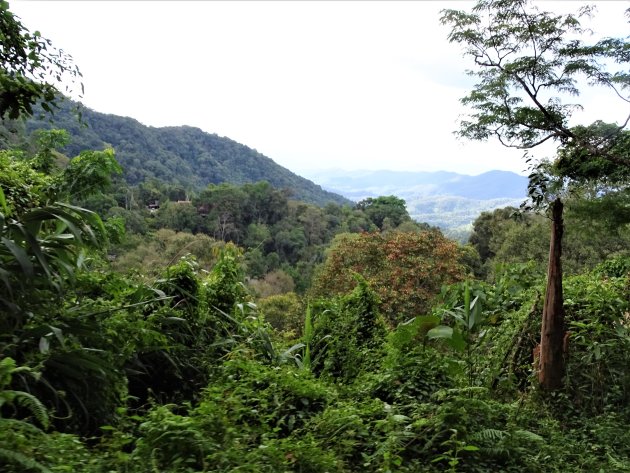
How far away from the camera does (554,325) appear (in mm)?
4262

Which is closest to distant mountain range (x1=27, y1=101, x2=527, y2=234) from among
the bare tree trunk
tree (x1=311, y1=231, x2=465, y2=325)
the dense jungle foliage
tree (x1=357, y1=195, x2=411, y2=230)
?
tree (x1=357, y1=195, x2=411, y2=230)

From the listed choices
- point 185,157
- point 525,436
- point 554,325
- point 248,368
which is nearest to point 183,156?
point 185,157

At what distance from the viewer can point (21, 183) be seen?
12.8 feet

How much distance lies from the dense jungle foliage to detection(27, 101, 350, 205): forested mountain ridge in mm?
44655

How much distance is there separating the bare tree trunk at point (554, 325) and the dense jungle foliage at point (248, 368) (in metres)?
0.12

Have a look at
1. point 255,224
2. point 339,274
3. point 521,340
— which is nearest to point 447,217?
point 255,224

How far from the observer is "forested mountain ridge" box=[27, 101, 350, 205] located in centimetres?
5741

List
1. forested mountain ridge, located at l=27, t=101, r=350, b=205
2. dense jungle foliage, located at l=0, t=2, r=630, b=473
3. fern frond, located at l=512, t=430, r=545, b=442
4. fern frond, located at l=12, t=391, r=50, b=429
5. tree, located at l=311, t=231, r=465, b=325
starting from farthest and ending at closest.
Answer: forested mountain ridge, located at l=27, t=101, r=350, b=205 → tree, located at l=311, t=231, r=465, b=325 → fern frond, located at l=512, t=430, r=545, b=442 → dense jungle foliage, located at l=0, t=2, r=630, b=473 → fern frond, located at l=12, t=391, r=50, b=429

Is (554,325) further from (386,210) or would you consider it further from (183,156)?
(183,156)

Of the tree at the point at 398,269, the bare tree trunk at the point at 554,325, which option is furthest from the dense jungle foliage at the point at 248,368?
the tree at the point at 398,269

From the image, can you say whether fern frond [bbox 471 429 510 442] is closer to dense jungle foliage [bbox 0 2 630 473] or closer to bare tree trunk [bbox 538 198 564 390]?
dense jungle foliage [bbox 0 2 630 473]

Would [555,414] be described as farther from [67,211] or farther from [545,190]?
[67,211]

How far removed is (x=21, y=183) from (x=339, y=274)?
10.6 meters

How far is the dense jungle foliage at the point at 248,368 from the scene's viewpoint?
1972mm
